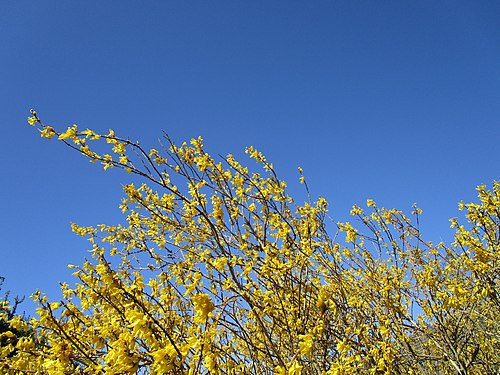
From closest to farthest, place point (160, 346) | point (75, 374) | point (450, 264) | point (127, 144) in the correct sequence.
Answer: point (160, 346) → point (75, 374) → point (127, 144) → point (450, 264)

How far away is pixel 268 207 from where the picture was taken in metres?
3.05

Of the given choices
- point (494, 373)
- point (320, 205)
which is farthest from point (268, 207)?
point (494, 373)

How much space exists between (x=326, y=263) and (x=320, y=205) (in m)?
0.58

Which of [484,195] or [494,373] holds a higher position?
[484,195]

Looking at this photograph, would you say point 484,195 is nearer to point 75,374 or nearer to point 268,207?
point 268,207

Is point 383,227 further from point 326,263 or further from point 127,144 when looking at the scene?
point 127,144

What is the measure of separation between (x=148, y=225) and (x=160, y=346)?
7.02 feet

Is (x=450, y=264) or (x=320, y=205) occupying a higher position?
(x=320, y=205)

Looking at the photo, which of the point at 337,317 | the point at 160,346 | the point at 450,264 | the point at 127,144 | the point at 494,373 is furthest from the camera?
the point at 450,264

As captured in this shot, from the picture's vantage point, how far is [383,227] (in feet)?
11.7

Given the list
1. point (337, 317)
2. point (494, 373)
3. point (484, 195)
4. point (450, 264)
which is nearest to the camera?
point (337, 317)

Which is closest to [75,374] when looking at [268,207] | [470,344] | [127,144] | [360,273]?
[127,144]

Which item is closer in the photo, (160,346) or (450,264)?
(160,346)

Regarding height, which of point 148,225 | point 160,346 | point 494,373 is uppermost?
point 148,225
